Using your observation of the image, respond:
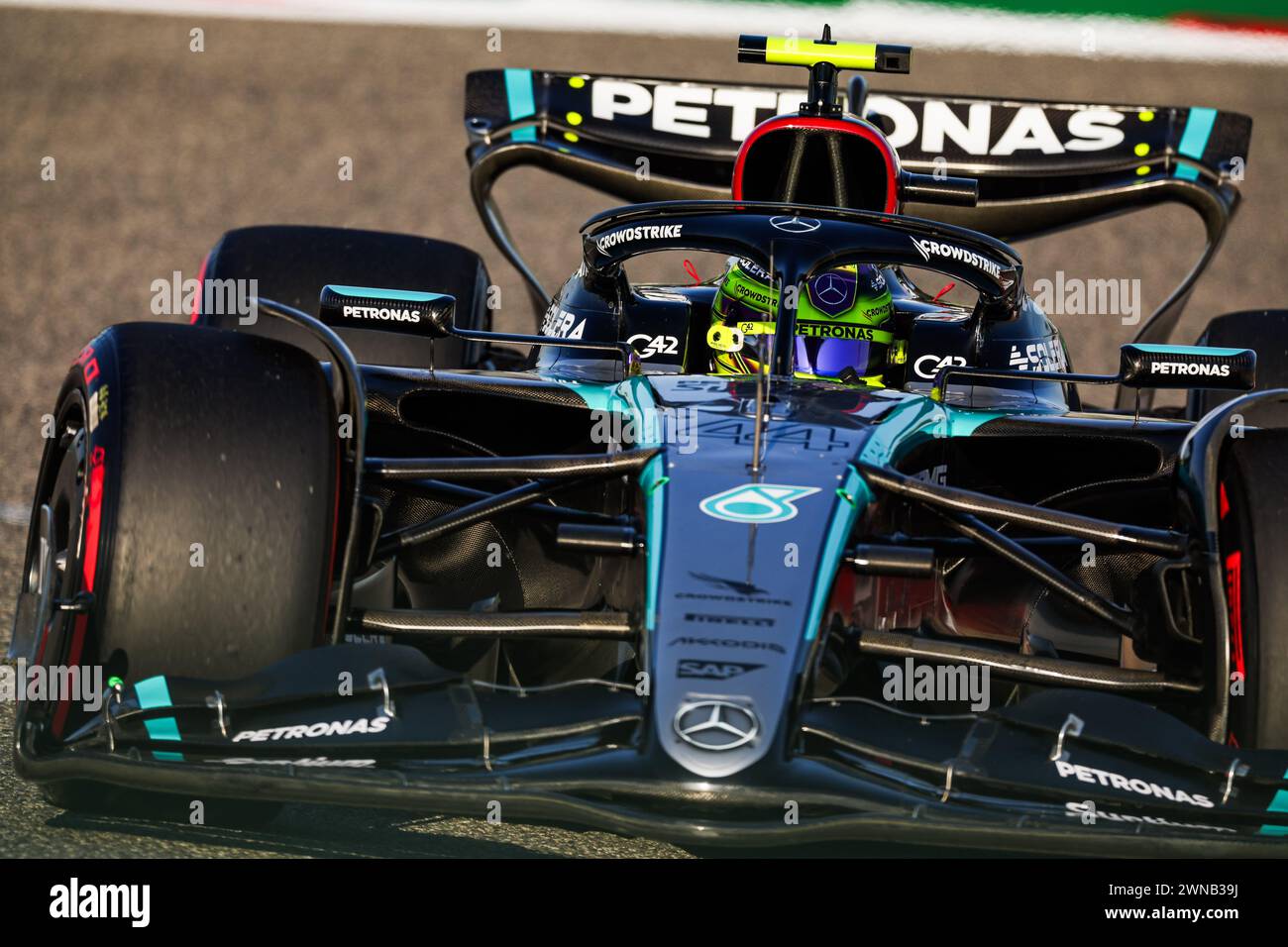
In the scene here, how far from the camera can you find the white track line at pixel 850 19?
17.8 metres

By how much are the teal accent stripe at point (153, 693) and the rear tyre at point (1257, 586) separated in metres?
2.15

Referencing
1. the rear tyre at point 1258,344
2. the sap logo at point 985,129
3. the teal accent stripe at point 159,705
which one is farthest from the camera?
the sap logo at point 985,129

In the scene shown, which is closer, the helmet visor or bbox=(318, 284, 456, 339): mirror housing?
bbox=(318, 284, 456, 339): mirror housing

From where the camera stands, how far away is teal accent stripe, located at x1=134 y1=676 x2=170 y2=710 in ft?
12.0

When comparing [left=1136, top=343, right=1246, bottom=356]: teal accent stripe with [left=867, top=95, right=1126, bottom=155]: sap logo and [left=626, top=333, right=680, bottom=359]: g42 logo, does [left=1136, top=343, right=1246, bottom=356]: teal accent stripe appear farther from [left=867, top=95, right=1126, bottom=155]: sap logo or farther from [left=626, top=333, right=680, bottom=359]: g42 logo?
[left=867, top=95, right=1126, bottom=155]: sap logo

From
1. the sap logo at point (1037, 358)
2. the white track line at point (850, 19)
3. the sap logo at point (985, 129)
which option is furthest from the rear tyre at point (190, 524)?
the white track line at point (850, 19)

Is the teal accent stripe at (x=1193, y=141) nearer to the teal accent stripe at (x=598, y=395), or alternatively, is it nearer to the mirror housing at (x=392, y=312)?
the teal accent stripe at (x=598, y=395)

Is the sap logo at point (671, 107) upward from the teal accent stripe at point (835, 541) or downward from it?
upward

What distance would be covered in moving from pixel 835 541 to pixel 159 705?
1.39m

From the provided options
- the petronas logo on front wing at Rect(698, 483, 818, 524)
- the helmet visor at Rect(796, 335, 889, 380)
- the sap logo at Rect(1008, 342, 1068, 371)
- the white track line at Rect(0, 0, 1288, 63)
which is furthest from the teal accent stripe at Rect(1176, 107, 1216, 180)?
the white track line at Rect(0, 0, 1288, 63)

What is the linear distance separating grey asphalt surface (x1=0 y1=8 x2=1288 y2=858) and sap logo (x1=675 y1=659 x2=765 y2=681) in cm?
296
